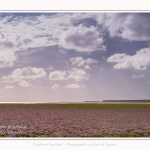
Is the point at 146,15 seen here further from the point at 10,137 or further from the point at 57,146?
the point at 10,137

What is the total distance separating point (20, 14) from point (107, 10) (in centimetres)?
707

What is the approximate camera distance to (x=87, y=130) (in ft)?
65.8

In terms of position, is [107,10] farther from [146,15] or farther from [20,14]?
[20,14]

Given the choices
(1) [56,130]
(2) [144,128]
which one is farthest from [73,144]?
(2) [144,128]

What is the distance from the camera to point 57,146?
55.4 ft

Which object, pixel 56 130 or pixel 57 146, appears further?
pixel 56 130

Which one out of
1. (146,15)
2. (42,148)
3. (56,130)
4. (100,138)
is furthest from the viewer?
(56,130)

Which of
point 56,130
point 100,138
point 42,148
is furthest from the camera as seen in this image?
point 56,130

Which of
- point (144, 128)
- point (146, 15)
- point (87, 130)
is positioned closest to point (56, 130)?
point (87, 130)

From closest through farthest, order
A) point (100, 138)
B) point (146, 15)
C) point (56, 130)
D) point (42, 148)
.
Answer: point (42, 148) < point (100, 138) < point (146, 15) < point (56, 130)

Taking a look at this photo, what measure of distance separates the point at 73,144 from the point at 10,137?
4.83 m

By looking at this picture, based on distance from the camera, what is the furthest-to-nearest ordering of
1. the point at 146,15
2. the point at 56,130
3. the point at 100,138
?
the point at 56,130 → the point at 146,15 → the point at 100,138

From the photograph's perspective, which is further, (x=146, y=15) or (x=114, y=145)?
(x=146, y=15)

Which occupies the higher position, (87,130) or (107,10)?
(107,10)
